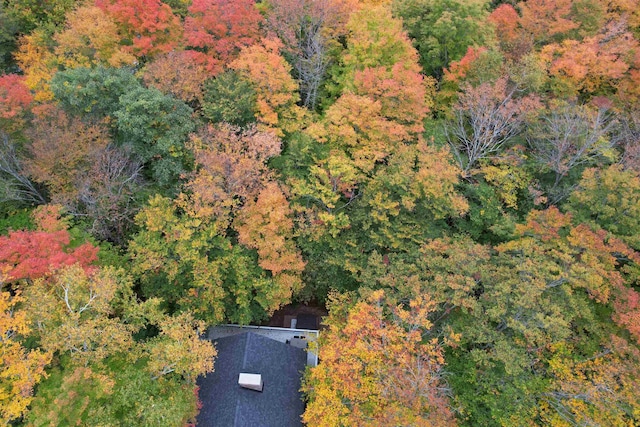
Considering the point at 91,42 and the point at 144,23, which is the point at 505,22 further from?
the point at 91,42

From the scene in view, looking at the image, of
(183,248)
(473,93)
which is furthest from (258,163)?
(473,93)

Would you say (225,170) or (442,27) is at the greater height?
(442,27)

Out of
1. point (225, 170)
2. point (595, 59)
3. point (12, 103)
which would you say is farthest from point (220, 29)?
point (595, 59)

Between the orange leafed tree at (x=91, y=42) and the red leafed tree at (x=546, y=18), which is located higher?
the red leafed tree at (x=546, y=18)

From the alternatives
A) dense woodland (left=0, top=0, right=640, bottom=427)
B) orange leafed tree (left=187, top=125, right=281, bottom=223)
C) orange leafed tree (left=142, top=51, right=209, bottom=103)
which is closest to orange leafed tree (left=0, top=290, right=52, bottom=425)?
dense woodland (left=0, top=0, right=640, bottom=427)

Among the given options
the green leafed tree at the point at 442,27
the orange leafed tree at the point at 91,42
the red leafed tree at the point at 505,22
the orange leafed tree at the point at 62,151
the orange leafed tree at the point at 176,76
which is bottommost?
the orange leafed tree at the point at 62,151

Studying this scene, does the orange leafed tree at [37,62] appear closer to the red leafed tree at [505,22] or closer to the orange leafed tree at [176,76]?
the orange leafed tree at [176,76]

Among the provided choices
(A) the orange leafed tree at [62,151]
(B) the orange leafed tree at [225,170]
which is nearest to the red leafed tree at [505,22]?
(B) the orange leafed tree at [225,170]

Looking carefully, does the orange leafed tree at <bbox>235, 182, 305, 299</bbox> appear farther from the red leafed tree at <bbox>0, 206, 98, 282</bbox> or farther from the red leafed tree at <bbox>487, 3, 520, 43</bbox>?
the red leafed tree at <bbox>487, 3, 520, 43</bbox>

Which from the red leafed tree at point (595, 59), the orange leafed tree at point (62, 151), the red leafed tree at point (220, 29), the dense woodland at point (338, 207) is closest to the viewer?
the dense woodland at point (338, 207)
